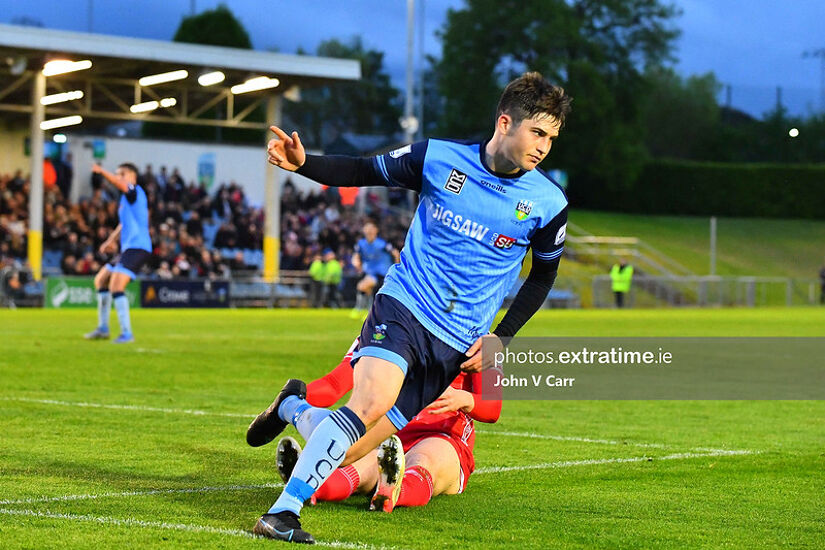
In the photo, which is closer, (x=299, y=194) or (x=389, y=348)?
(x=389, y=348)

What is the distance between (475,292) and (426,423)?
1.02 metres

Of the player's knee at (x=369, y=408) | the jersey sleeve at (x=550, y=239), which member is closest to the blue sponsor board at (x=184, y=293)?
the jersey sleeve at (x=550, y=239)

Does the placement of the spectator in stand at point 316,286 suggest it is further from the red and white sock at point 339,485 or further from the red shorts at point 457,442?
the red and white sock at point 339,485

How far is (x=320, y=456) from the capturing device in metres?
5.07

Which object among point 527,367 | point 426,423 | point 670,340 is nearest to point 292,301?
point 670,340

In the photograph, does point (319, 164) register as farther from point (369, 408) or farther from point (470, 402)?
point (470, 402)

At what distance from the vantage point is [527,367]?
51.3 feet

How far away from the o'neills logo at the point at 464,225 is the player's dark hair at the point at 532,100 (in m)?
0.47

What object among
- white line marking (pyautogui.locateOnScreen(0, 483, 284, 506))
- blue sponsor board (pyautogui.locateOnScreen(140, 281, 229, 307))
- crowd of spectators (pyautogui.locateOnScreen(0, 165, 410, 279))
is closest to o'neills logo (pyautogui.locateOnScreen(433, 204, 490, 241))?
white line marking (pyautogui.locateOnScreen(0, 483, 284, 506))

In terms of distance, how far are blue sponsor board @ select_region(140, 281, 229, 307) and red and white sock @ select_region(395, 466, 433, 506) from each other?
28.7 m

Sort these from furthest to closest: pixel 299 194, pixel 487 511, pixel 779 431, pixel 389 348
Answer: pixel 299 194
pixel 779 431
pixel 487 511
pixel 389 348

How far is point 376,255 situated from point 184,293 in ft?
30.3

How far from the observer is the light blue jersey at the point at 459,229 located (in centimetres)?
554

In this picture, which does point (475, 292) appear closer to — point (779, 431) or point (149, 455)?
point (149, 455)
